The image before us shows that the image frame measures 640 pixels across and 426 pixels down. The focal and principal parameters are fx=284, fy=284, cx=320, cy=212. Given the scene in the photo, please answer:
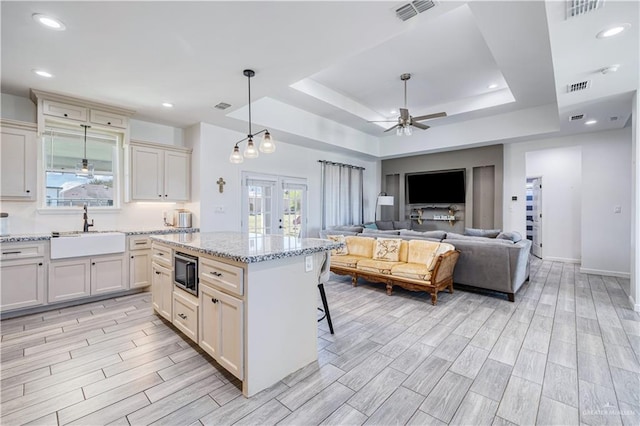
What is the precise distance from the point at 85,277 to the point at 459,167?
758 cm

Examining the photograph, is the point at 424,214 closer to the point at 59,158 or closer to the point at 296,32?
the point at 296,32

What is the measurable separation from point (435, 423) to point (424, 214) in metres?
6.50

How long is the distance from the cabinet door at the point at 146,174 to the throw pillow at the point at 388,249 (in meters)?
3.66

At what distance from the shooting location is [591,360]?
7.88 ft

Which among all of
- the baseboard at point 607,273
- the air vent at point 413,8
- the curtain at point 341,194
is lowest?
the baseboard at point 607,273

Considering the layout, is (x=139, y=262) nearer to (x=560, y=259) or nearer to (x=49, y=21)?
(x=49, y=21)

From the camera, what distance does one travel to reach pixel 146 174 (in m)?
4.53

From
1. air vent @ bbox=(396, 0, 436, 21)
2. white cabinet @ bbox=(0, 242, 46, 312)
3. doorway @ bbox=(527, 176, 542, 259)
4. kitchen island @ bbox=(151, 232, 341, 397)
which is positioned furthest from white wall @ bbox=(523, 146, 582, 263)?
white cabinet @ bbox=(0, 242, 46, 312)

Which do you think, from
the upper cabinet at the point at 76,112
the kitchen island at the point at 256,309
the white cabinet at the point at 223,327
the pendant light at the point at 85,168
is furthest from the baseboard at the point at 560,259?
the pendant light at the point at 85,168

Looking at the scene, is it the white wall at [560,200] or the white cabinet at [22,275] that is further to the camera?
the white wall at [560,200]

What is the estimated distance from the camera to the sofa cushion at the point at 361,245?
16.0ft

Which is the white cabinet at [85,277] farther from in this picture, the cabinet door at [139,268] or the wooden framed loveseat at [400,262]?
the wooden framed loveseat at [400,262]

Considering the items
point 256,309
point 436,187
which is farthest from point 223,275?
point 436,187

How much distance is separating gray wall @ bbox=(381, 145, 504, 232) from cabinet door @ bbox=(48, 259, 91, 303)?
6974mm
